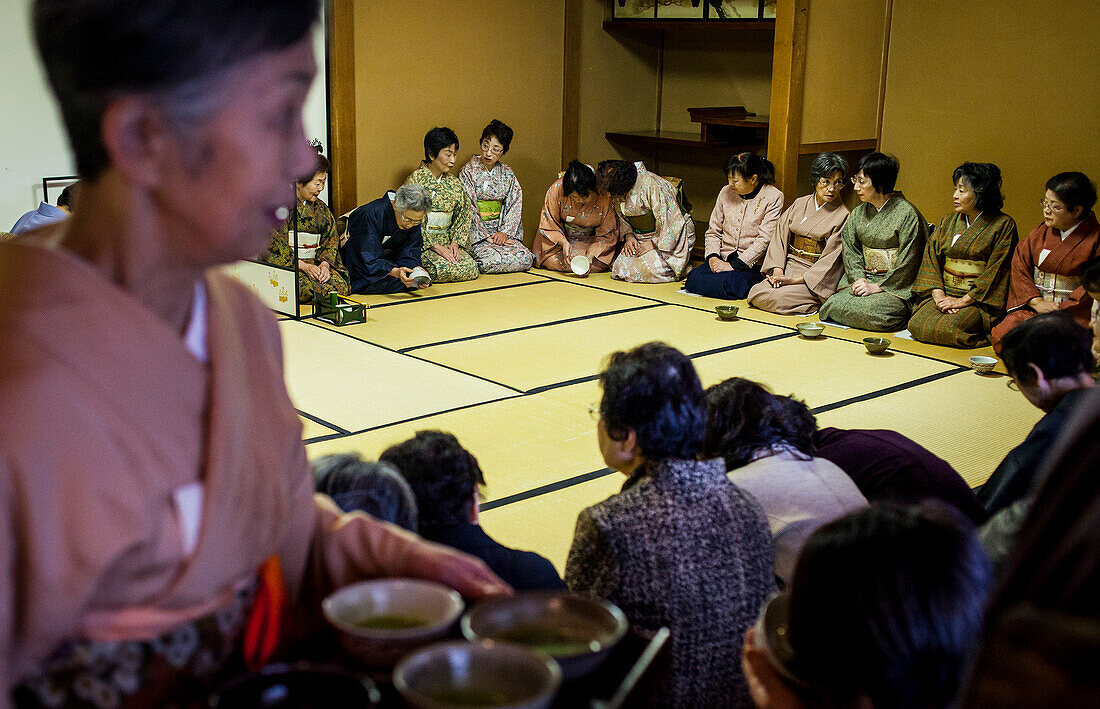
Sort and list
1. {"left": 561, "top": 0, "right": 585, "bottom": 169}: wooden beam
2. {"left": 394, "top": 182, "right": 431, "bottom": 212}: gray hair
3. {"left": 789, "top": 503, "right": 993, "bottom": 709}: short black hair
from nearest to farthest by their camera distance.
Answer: {"left": 789, "top": 503, "right": 993, "bottom": 709}: short black hair, {"left": 394, "top": 182, "right": 431, "bottom": 212}: gray hair, {"left": 561, "top": 0, "right": 585, "bottom": 169}: wooden beam

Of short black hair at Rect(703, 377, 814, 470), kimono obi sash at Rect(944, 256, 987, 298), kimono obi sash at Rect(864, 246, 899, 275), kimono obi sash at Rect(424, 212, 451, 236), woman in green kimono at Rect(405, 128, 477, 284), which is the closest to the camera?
short black hair at Rect(703, 377, 814, 470)

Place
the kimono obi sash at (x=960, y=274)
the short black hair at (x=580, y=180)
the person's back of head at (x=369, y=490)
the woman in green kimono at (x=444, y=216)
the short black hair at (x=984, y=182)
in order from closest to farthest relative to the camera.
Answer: the person's back of head at (x=369, y=490), the short black hair at (x=984, y=182), the kimono obi sash at (x=960, y=274), the woman in green kimono at (x=444, y=216), the short black hair at (x=580, y=180)

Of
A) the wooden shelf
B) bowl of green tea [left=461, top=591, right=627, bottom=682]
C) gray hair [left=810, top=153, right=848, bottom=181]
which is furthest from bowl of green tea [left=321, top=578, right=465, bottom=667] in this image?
the wooden shelf

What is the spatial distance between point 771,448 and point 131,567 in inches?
68.2

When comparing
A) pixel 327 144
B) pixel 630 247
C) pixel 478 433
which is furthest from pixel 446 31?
pixel 478 433

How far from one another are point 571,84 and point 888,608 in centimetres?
863

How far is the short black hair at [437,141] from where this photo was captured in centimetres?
762

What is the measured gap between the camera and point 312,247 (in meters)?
6.51

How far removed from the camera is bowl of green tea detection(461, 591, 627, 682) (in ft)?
3.07

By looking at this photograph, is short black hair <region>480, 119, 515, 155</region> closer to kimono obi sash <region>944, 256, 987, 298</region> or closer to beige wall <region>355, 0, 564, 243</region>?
beige wall <region>355, 0, 564, 243</region>

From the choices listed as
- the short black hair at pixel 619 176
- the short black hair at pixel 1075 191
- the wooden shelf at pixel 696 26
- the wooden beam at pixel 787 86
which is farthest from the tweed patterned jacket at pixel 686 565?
the wooden shelf at pixel 696 26

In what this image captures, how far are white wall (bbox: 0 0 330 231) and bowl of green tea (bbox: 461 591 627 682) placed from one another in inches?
222

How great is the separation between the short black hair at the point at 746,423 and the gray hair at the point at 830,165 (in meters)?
4.65

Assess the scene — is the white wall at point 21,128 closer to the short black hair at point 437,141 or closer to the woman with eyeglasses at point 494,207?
the short black hair at point 437,141
